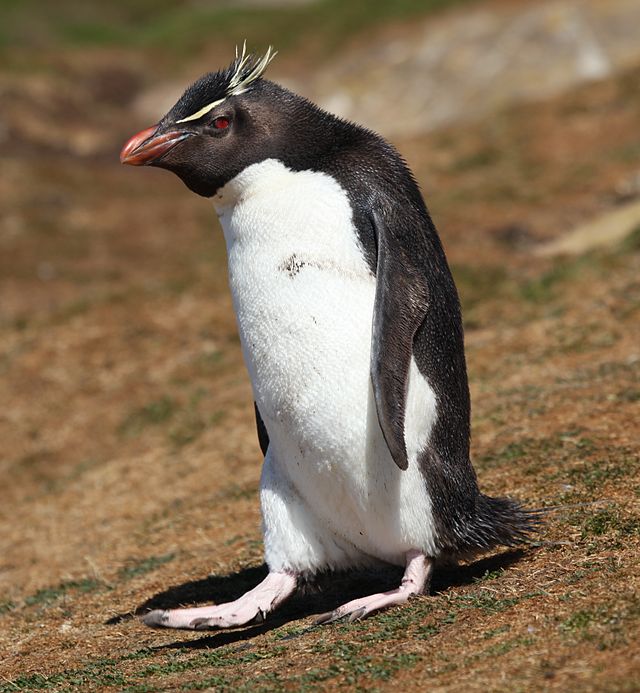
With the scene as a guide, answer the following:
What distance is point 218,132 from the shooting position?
4.66 meters

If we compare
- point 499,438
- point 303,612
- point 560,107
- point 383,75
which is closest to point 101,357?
point 499,438

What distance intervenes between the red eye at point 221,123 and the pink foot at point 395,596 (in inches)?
77.6

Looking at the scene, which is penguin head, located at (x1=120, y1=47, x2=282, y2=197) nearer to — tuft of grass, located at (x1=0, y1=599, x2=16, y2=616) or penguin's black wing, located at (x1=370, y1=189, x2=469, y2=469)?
penguin's black wing, located at (x1=370, y1=189, x2=469, y2=469)

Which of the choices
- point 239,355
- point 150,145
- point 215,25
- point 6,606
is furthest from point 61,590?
point 215,25

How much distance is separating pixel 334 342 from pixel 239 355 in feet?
21.4

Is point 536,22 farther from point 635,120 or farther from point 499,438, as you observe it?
point 499,438

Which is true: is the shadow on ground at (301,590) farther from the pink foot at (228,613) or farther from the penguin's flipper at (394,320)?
the penguin's flipper at (394,320)

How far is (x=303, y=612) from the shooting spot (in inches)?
193

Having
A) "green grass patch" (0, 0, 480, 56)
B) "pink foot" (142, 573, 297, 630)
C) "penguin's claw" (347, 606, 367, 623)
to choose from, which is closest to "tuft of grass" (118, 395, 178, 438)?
"pink foot" (142, 573, 297, 630)

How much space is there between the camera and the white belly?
4.40 meters

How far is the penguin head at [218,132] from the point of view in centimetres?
463

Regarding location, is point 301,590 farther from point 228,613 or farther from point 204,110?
point 204,110

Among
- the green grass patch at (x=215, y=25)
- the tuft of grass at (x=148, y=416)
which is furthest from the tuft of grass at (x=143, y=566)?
the green grass patch at (x=215, y=25)

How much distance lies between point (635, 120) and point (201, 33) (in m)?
13.8
